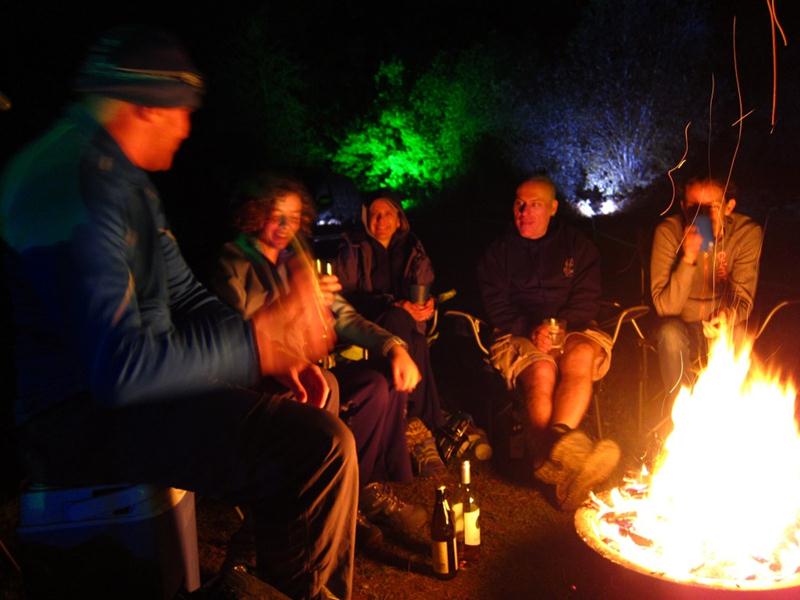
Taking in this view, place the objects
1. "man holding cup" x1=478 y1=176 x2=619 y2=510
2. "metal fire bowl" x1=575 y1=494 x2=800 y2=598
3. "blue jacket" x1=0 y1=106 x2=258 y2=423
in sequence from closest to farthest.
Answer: "blue jacket" x1=0 y1=106 x2=258 y2=423 < "metal fire bowl" x1=575 y1=494 x2=800 y2=598 < "man holding cup" x1=478 y1=176 x2=619 y2=510

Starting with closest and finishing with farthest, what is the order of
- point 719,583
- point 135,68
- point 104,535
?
point 135,68 → point 104,535 → point 719,583

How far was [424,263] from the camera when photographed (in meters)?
5.50

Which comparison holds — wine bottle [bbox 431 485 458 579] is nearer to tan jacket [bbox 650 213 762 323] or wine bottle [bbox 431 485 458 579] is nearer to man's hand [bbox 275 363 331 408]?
man's hand [bbox 275 363 331 408]

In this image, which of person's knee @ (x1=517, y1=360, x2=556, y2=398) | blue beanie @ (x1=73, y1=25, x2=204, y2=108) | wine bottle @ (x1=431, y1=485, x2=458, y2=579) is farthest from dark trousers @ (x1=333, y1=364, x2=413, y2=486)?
blue beanie @ (x1=73, y1=25, x2=204, y2=108)

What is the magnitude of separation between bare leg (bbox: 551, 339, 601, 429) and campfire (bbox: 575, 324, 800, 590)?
850 millimetres

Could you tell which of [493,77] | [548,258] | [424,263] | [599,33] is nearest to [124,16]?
[493,77]

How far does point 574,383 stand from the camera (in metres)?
4.52

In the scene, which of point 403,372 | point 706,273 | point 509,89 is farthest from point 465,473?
point 509,89

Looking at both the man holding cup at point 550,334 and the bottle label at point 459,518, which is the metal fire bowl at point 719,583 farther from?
the man holding cup at point 550,334

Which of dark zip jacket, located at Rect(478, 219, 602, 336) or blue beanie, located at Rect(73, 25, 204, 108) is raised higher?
blue beanie, located at Rect(73, 25, 204, 108)

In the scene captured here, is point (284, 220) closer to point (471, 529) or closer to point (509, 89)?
point (471, 529)

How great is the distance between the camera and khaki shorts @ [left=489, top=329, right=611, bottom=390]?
185 inches

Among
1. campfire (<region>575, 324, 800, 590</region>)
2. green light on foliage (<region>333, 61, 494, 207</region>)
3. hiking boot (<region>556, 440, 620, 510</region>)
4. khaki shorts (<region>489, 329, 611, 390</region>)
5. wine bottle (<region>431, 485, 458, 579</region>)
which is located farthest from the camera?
green light on foliage (<region>333, 61, 494, 207</region>)

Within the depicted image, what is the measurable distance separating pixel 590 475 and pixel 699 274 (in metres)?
2.08
